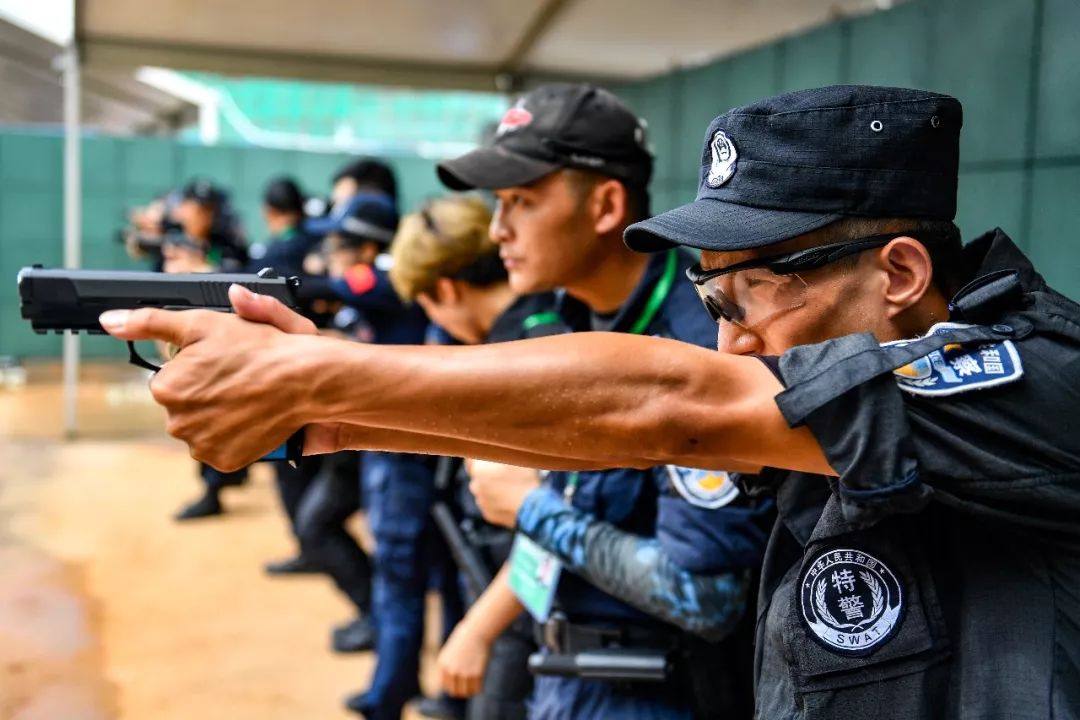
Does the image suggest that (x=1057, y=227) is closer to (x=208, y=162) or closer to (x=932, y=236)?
(x=932, y=236)

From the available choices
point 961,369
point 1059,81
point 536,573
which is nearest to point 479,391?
point 961,369

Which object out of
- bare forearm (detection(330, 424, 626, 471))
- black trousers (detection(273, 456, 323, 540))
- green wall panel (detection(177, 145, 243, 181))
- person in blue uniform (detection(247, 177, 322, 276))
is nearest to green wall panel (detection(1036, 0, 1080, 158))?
bare forearm (detection(330, 424, 626, 471))

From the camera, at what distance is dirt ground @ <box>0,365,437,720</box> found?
3.23 metres

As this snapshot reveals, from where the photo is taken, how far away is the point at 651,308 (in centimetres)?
159

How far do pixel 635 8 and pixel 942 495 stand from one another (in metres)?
3.17

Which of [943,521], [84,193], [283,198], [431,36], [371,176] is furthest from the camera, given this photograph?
[84,193]

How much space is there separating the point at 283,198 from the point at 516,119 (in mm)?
3306

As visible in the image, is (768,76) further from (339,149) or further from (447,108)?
(339,149)

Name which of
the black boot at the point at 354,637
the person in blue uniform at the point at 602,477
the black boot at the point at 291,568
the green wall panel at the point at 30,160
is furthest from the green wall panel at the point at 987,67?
the green wall panel at the point at 30,160

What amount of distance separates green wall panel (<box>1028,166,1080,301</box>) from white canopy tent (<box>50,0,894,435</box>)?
4.98ft

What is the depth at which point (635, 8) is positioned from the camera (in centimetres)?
359

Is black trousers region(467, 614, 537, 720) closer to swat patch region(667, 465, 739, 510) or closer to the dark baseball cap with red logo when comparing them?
swat patch region(667, 465, 739, 510)

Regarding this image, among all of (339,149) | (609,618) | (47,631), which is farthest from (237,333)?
(339,149)

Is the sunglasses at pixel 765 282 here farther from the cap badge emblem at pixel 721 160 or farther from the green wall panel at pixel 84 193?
the green wall panel at pixel 84 193
